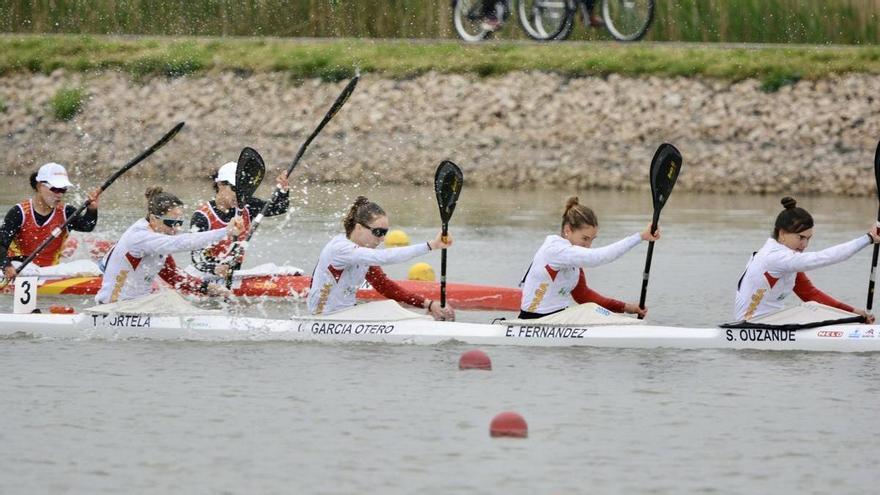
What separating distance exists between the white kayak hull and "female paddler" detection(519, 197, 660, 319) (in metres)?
0.22

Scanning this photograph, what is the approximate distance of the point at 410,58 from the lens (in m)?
30.2

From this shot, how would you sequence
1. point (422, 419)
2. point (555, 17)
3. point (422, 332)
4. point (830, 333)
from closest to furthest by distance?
1. point (422, 419)
2. point (830, 333)
3. point (422, 332)
4. point (555, 17)

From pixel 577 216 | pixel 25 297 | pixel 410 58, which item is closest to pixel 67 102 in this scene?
pixel 410 58

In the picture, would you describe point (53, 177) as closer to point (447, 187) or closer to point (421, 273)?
point (421, 273)

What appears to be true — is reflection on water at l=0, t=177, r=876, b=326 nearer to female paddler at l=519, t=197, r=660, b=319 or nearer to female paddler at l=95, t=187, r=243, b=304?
female paddler at l=95, t=187, r=243, b=304

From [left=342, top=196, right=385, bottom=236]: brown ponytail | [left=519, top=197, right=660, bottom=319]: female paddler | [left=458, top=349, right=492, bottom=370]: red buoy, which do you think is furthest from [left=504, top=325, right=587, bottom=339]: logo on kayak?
[left=342, top=196, right=385, bottom=236]: brown ponytail

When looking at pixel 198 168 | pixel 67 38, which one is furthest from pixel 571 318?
pixel 67 38

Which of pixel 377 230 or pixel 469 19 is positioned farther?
pixel 469 19

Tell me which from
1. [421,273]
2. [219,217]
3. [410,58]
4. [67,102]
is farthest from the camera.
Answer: [67,102]

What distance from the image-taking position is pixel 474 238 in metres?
22.3

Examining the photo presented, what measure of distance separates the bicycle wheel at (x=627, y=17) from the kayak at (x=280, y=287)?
13.3 metres

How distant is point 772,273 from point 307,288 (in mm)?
5397

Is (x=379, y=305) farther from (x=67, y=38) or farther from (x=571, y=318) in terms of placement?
(x=67, y=38)

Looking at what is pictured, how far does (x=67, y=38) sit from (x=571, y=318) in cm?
2123
